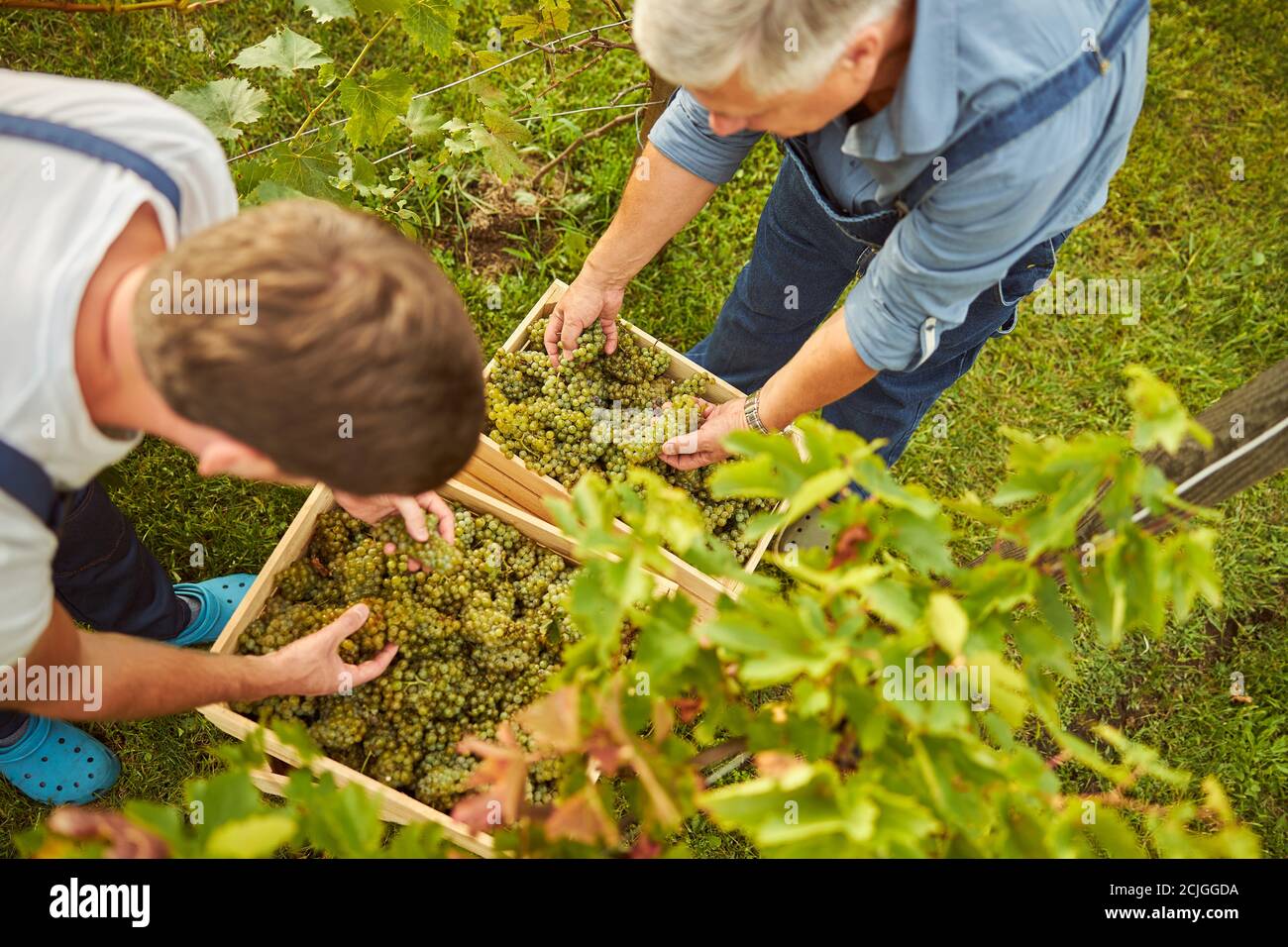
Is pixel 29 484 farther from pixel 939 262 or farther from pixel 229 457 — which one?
pixel 939 262

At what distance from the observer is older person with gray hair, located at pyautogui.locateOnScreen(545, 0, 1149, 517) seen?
144 centimetres

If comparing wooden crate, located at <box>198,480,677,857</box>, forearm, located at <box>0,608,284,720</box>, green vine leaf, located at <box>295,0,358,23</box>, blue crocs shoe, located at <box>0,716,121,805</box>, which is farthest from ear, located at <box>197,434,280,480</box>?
blue crocs shoe, located at <box>0,716,121,805</box>

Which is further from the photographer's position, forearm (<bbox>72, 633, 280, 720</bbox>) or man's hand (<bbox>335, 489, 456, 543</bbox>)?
man's hand (<bbox>335, 489, 456, 543</bbox>)

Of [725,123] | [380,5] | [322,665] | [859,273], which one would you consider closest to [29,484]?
[322,665]

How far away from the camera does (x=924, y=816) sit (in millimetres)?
977

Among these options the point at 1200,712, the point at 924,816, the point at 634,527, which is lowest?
the point at 1200,712

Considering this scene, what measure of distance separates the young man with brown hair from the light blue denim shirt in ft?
2.92

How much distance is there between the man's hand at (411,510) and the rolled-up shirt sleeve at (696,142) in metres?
1.05

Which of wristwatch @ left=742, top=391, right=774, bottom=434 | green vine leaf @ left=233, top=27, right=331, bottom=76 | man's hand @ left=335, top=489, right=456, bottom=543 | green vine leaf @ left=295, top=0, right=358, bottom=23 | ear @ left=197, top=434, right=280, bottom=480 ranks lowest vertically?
man's hand @ left=335, top=489, right=456, bottom=543

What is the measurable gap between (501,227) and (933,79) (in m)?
2.41

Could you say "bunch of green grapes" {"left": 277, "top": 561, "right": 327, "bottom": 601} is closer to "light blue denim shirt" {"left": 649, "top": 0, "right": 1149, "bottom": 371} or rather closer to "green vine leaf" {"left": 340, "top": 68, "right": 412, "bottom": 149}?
"green vine leaf" {"left": 340, "top": 68, "right": 412, "bottom": 149}

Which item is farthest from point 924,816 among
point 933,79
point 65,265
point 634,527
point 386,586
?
point 386,586

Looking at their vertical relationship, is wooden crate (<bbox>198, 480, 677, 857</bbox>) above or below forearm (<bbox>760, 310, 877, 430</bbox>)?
below
